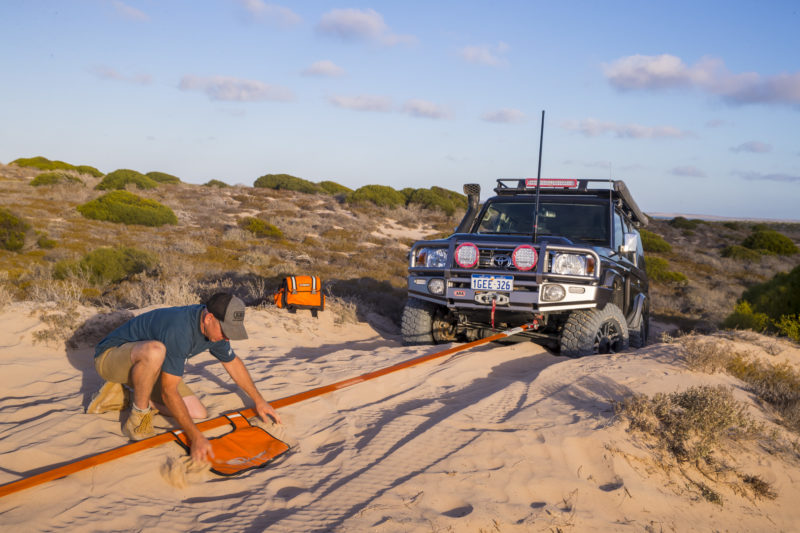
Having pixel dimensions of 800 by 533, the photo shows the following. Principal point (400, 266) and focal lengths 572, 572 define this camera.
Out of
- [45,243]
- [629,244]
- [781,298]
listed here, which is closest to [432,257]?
[629,244]

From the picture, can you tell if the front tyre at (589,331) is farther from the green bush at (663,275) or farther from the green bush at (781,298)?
the green bush at (663,275)

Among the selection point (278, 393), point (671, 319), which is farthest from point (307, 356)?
point (671, 319)

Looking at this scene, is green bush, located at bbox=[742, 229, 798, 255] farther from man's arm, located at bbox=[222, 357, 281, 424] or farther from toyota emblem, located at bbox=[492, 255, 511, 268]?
man's arm, located at bbox=[222, 357, 281, 424]

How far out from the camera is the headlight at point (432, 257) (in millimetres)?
6559

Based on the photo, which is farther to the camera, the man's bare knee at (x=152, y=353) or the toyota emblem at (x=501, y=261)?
the toyota emblem at (x=501, y=261)

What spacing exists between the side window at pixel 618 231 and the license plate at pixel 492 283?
1832mm

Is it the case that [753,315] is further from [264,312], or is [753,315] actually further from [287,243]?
[287,243]

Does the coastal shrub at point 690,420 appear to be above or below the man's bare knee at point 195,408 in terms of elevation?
above

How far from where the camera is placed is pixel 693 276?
70.2 ft

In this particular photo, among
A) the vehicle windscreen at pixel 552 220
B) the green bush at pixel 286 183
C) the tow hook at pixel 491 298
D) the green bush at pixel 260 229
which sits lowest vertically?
the tow hook at pixel 491 298

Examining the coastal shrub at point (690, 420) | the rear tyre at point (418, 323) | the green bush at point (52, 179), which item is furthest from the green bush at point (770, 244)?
the green bush at point (52, 179)

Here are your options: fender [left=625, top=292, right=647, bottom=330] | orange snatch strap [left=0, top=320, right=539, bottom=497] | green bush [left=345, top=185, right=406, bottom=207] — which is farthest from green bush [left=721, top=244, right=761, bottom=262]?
orange snatch strap [left=0, top=320, right=539, bottom=497]

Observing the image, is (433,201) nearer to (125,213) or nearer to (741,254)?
(741,254)

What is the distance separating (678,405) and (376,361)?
3.03 metres
